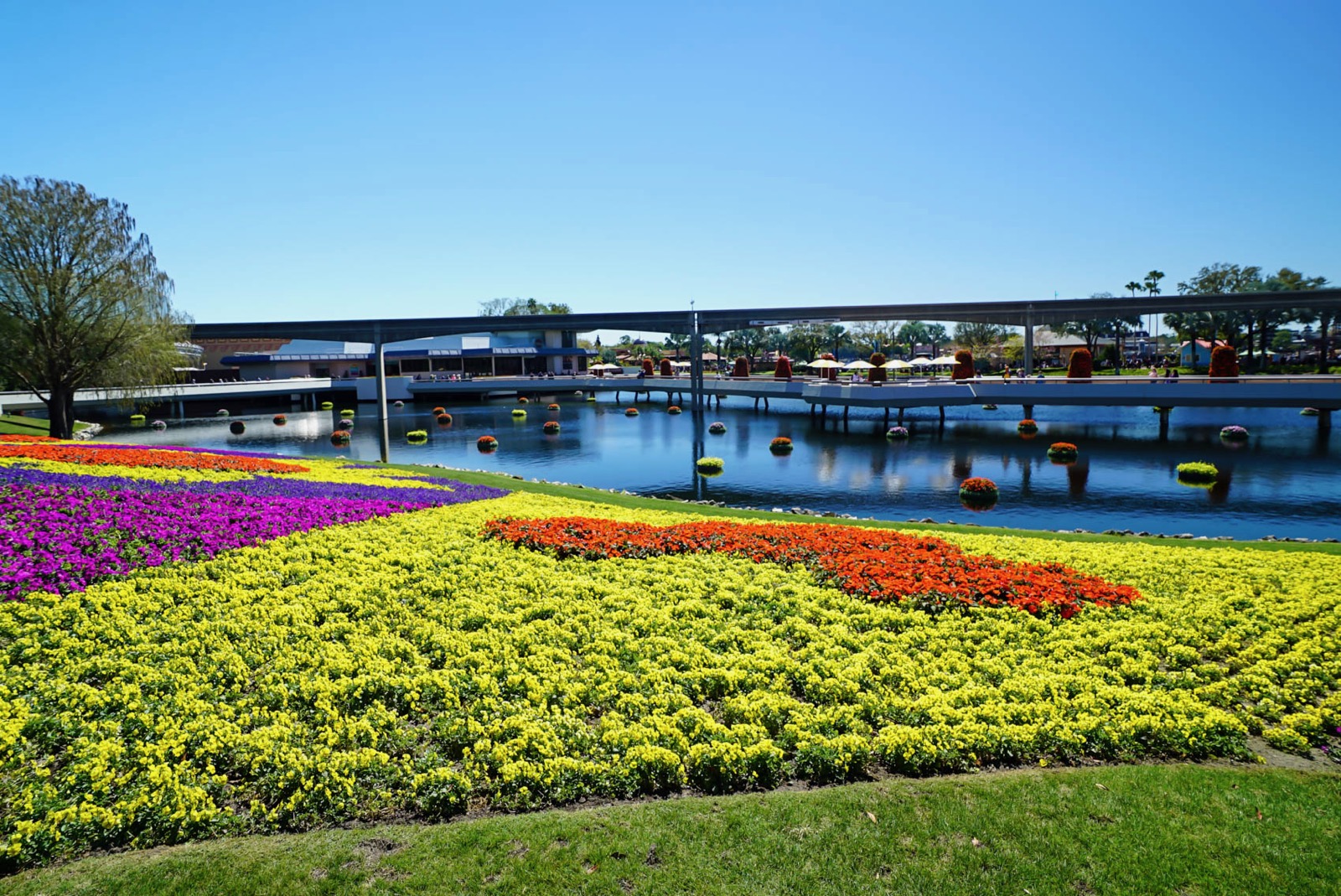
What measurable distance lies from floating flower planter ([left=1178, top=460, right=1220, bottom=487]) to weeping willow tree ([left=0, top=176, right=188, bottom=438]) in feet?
189

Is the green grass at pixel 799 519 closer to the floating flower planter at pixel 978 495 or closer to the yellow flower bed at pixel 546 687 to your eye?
the floating flower planter at pixel 978 495

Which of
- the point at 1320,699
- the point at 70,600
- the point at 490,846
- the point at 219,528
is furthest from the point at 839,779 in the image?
the point at 219,528

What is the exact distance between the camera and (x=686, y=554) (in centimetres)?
1630

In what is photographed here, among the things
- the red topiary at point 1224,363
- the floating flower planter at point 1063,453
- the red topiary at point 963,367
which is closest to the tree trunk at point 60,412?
the floating flower planter at point 1063,453

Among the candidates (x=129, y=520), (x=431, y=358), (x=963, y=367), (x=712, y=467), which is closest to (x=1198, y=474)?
(x=712, y=467)

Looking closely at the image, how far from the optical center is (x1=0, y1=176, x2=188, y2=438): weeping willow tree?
40031 mm

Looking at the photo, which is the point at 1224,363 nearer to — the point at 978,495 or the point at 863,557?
the point at 978,495

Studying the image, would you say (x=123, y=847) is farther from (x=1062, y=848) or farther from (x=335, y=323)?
(x=335, y=323)

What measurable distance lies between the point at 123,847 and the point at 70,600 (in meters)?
5.63

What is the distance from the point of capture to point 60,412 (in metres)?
43.3

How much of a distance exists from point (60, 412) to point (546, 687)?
47.6 meters

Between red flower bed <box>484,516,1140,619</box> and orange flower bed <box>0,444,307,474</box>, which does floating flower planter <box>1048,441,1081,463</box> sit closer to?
red flower bed <box>484,516,1140,619</box>

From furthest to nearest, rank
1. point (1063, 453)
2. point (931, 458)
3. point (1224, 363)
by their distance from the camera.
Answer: point (1224, 363)
point (931, 458)
point (1063, 453)

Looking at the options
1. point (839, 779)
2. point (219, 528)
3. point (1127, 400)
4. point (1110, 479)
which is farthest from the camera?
point (1127, 400)
